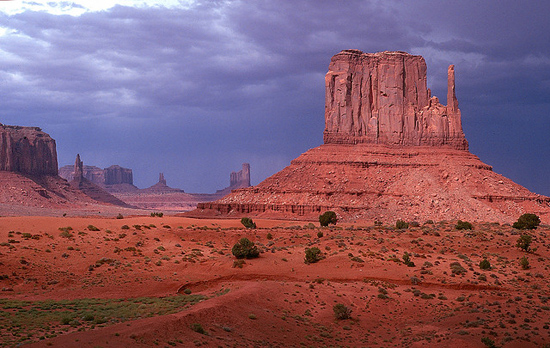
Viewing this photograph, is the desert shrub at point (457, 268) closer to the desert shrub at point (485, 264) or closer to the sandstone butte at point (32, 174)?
the desert shrub at point (485, 264)

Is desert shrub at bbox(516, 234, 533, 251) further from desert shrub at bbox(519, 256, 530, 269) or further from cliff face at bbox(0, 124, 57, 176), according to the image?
cliff face at bbox(0, 124, 57, 176)

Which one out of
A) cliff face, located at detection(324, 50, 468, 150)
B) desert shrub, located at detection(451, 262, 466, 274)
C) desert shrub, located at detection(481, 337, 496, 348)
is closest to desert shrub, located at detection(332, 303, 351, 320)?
desert shrub, located at detection(481, 337, 496, 348)

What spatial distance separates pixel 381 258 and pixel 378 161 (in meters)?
62.8

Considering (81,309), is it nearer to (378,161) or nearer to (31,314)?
(31,314)

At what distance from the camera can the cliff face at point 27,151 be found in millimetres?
169000

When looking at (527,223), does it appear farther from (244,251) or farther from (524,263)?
(244,251)

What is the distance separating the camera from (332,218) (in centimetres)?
6431

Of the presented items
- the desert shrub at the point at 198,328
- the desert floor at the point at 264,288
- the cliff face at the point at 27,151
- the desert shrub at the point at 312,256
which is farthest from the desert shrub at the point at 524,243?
the cliff face at the point at 27,151

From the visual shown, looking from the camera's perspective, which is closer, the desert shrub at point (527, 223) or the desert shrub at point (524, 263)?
the desert shrub at point (524, 263)

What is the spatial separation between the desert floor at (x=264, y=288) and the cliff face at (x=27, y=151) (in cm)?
13355

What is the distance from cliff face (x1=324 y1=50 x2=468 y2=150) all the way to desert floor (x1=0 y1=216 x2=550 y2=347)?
5727 cm

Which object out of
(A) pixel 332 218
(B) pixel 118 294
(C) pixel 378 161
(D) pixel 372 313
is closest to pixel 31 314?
(B) pixel 118 294

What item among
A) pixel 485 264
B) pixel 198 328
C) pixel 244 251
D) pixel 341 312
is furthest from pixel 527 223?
pixel 198 328

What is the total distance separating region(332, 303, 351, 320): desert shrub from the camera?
2917 centimetres
